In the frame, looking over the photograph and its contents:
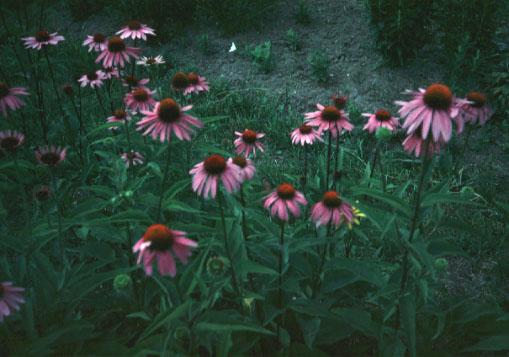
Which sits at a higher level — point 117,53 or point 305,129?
point 117,53

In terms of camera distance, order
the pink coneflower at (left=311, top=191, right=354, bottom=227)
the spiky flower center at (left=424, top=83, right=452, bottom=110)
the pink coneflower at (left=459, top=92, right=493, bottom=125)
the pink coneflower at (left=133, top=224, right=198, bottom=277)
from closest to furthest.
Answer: the pink coneflower at (left=133, top=224, right=198, bottom=277), the spiky flower center at (left=424, top=83, right=452, bottom=110), the pink coneflower at (left=311, top=191, right=354, bottom=227), the pink coneflower at (left=459, top=92, right=493, bottom=125)

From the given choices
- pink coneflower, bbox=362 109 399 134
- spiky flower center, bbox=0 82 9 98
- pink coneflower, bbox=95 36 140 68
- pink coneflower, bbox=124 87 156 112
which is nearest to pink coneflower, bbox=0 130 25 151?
spiky flower center, bbox=0 82 9 98

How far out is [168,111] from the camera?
1.46 metres

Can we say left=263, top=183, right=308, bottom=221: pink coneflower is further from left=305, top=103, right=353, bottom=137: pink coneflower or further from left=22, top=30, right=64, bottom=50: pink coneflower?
left=22, top=30, right=64, bottom=50: pink coneflower

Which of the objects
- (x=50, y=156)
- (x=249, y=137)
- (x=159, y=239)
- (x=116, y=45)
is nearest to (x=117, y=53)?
(x=116, y=45)

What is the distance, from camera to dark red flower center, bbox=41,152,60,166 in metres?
1.88

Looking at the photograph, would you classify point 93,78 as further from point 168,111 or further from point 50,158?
point 168,111

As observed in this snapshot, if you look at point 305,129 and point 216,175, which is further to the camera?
point 305,129

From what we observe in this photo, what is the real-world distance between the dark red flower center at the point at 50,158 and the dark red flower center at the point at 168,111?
2.18 ft

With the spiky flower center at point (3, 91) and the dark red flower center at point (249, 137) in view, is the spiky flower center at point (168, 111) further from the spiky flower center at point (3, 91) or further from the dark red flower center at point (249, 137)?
the spiky flower center at point (3, 91)

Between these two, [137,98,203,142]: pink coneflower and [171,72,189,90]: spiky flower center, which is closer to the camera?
[137,98,203,142]: pink coneflower

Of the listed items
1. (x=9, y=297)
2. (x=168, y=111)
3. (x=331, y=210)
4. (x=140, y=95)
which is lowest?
(x=9, y=297)

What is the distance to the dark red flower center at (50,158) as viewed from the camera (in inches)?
74.0

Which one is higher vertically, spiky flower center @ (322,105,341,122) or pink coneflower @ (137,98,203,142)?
pink coneflower @ (137,98,203,142)
